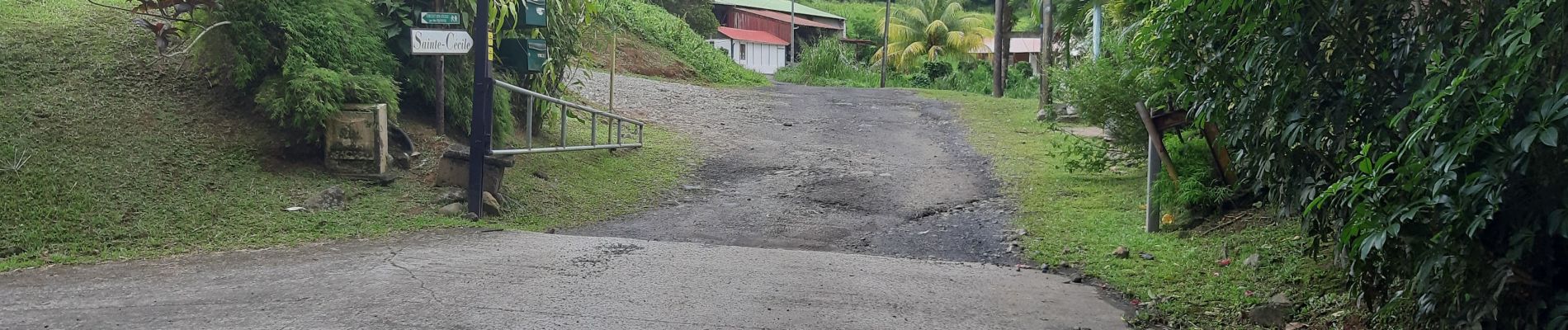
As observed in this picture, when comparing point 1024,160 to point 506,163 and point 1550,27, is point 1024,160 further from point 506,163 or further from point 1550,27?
point 1550,27

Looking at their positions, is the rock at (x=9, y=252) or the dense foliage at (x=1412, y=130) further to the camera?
the rock at (x=9, y=252)

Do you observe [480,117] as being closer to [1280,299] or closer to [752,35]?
[1280,299]

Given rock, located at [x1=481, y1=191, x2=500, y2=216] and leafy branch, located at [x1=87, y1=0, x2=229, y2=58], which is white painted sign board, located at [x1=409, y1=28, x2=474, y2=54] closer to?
rock, located at [x1=481, y1=191, x2=500, y2=216]

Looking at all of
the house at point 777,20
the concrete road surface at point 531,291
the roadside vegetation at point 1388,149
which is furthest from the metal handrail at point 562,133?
the house at point 777,20

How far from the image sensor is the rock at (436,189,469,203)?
31.0ft

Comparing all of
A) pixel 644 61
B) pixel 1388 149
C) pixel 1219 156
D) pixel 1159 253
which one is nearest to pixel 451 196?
pixel 1159 253

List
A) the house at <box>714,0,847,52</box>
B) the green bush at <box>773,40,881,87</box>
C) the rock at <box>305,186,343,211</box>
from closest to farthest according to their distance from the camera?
the rock at <box>305,186,343,211</box> < the green bush at <box>773,40,881,87</box> < the house at <box>714,0,847,52</box>

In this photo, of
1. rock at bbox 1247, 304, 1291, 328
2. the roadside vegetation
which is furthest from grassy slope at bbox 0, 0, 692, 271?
rock at bbox 1247, 304, 1291, 328

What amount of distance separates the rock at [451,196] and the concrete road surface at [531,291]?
5.08 feet

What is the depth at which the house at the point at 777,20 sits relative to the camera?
51281 mm

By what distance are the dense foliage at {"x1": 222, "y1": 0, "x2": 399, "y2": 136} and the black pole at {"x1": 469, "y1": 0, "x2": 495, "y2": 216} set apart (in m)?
1.03

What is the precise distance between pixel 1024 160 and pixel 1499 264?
10.2m

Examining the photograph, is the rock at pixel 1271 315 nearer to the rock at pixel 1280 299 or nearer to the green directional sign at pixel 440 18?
the rock at pixel 1280 299

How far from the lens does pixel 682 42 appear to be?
99.8ft
